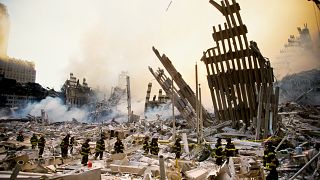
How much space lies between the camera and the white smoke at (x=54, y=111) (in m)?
51.0

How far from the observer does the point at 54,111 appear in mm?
52219

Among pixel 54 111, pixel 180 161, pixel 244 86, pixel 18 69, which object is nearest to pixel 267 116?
pixel 244 86

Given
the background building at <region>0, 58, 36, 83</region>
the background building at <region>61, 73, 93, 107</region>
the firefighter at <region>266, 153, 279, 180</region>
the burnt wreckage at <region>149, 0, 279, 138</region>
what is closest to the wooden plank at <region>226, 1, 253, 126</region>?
the burnt wreckage at <region>149, 0, 279, 138</region>

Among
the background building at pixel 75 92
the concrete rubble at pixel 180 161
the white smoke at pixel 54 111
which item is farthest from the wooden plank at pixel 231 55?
the background building at pixel 75 92

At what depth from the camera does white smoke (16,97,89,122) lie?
5097 centimetres

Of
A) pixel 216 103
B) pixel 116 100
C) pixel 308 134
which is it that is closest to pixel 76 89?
Result: pixel 116 100

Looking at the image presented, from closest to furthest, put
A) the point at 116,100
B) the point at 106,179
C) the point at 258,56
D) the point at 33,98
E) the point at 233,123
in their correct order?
the point at 106,179, the point at 258,56, the point at 233,123, the point at 33,98, the point at 116,100

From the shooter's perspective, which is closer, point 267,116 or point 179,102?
point 267,116

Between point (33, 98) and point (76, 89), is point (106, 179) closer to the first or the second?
point (33, 98)

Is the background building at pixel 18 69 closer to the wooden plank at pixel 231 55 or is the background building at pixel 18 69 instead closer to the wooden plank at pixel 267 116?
the wooden plank at pixel 231 55

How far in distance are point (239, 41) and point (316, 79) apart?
126ft

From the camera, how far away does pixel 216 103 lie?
18250 millimetres

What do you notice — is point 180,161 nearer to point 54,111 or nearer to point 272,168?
point 272,168

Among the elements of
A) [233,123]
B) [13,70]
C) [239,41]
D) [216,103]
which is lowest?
[233,123]
